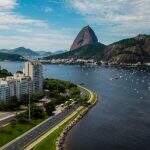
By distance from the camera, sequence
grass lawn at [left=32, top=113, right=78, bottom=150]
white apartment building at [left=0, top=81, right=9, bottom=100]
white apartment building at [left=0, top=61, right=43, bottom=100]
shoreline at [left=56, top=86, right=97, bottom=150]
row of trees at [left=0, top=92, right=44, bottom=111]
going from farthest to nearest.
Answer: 1. white apartment building at [left=0, top=61, right=43, bottom=100]
2. white apartment building at [left=0, top=81, right=9, bottom=100]
3. row of trees at [left=0, top=92, right=44, bottom=111]
4. shoreline at [left=56, top=86, right=97, bottom=150]
5. grass lawn at [left=32, top=113, right=78, bottom=150]

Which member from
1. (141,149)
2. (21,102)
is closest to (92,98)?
(21,102)

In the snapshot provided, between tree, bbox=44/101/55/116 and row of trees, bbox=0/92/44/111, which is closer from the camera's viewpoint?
tree, bbox=44/101/55/116

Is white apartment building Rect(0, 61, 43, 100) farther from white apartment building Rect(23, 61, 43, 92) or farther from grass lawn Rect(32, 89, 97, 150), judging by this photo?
grass lawn Rect(32, 89, 97, 150)

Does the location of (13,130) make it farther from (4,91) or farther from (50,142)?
(4,91)

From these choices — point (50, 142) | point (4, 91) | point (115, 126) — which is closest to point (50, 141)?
point (50, 142)

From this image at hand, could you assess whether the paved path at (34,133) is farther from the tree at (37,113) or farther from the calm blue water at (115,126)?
the calm blue water at (115,126)

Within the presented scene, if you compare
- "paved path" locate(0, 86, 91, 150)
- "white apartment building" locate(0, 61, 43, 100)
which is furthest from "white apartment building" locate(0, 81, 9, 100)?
"paved path" locate(0, 86, 91, 150)

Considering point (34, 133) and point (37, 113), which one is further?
point (37, 113)
